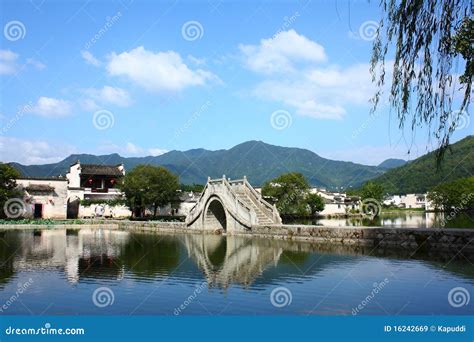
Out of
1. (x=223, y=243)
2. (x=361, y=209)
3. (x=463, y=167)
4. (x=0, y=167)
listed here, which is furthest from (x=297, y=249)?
(x=463, y=167)

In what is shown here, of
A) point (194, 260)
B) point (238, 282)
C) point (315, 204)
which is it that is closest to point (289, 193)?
point (315, 204)

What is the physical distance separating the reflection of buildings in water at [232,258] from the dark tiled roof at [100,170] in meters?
36.1

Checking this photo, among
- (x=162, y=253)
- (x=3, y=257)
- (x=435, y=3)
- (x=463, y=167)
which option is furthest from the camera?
(x=463, y=167)

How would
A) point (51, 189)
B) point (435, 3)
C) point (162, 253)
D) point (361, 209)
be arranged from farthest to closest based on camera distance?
point (361, 209)
point (51, 189)
point (162, 253)
point (435, 3)

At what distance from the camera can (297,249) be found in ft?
76.3

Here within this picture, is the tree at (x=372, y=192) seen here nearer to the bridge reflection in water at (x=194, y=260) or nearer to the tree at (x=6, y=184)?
the tree at (x=6, y=184)

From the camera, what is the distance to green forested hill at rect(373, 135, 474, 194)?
10520cm

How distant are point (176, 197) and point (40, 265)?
132 feet

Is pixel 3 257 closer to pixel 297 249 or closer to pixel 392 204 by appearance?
pixel 297 249

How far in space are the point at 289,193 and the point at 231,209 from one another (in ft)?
96.1

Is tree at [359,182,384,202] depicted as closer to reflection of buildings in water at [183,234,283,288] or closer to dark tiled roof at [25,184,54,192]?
dark tiled roof at [25,184,54,192]

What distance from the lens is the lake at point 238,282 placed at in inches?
432

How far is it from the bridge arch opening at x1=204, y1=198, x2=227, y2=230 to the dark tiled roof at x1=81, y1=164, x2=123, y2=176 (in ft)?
92.7

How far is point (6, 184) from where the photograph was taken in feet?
160
